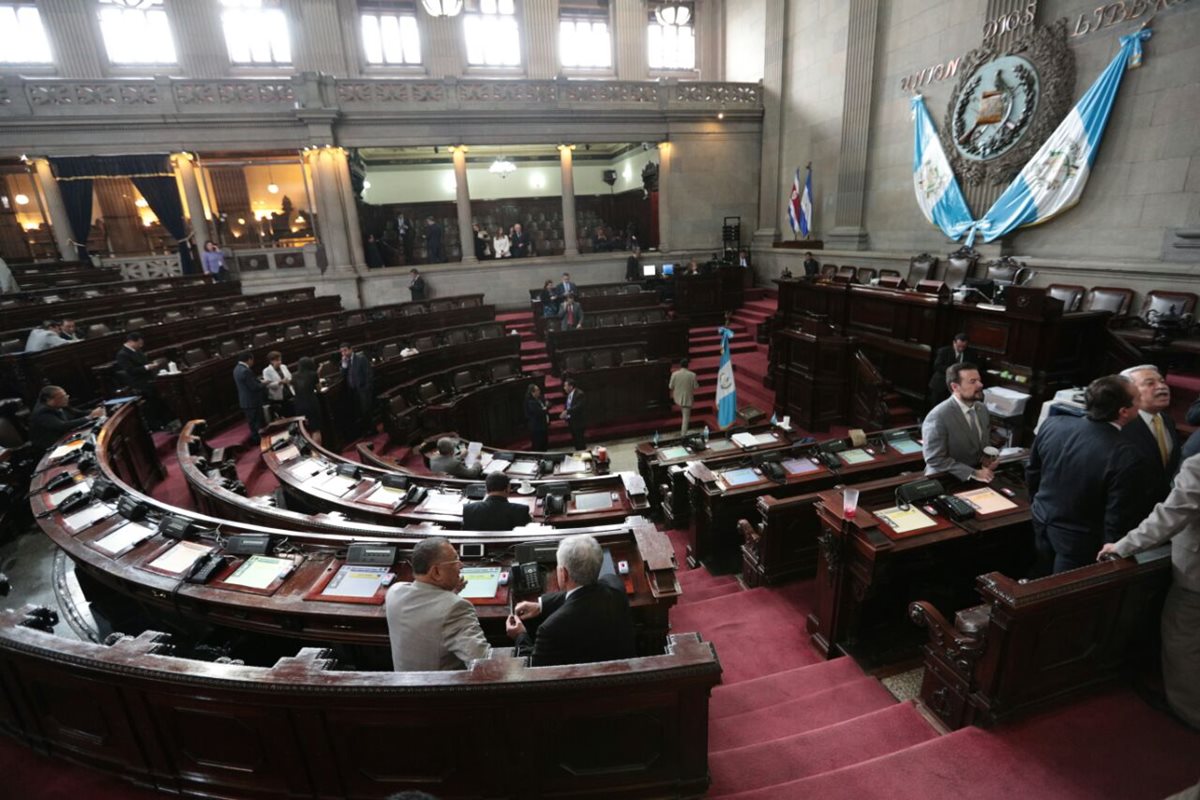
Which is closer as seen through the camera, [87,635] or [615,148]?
[87,635]

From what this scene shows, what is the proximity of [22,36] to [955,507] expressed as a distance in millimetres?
22481

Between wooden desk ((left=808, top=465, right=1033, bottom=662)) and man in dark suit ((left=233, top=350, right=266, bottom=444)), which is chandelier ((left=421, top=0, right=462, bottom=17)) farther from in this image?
wooden desk ((left=808, top=465, right=1033, bottom=662))

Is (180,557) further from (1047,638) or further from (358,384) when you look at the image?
(358,384)

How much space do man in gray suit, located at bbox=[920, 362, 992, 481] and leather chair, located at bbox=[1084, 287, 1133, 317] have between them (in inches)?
212

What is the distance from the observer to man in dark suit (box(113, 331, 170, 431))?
7309 millimetres

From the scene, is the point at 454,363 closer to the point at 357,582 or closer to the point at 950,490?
the point at 357,582

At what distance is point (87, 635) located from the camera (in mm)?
3893

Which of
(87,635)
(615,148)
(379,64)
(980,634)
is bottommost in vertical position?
(87,635)

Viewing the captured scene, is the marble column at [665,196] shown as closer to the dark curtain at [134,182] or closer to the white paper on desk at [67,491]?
the dark curtain at [134,182]

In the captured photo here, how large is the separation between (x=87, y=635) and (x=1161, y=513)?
20.7 feet

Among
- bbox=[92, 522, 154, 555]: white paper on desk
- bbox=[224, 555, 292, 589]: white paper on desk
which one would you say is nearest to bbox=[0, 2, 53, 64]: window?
bbox=[92, 522, 154, 555]: white paper on desk

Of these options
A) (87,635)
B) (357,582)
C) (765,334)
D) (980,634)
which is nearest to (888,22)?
(765,334)

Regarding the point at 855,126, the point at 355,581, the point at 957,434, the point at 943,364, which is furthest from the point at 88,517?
the point at 855,126

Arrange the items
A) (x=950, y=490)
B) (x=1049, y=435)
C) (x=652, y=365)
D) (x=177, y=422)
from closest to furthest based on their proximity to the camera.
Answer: (x=1049, y=435) → (x=950, y=490) → (x=177, y=422) → (x=652, y=365)
